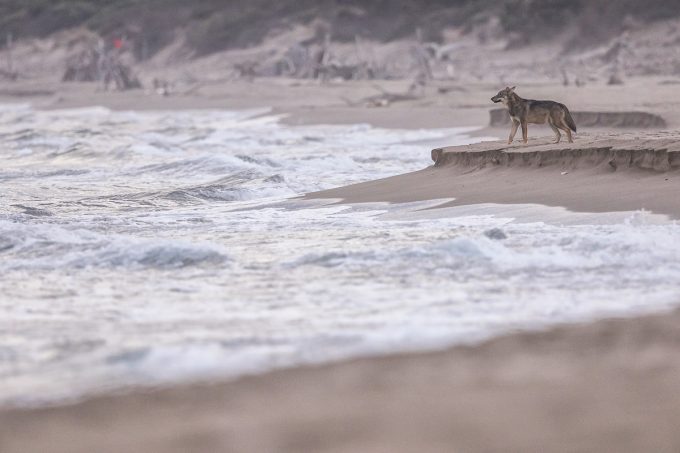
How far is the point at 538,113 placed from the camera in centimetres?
1023

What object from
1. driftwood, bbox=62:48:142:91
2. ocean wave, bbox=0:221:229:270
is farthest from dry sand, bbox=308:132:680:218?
driftwood, bbox=62:48:142:91

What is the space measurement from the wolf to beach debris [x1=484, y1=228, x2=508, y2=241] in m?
3.45

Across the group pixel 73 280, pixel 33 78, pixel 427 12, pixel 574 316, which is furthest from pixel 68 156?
pixel 33 78

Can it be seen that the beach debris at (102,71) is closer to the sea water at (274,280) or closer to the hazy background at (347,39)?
the hazy background at (347,39)

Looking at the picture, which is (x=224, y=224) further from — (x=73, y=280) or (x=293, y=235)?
(x=73, y=280)

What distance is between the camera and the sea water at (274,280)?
13.8ft

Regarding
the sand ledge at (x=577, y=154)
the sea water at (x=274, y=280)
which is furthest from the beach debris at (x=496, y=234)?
the sand ledge at (x=577, y=154)

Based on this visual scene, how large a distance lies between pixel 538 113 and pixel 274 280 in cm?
500

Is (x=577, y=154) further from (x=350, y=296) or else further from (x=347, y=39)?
(x=347, y=39)

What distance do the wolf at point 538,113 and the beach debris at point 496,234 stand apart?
3447 millimetres

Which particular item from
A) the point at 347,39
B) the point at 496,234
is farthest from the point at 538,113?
the point at 347,39

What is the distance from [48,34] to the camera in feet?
177

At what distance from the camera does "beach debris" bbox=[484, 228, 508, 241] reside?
664cm

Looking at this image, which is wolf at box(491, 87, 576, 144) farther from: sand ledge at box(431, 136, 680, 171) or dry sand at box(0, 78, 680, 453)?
dry sand at box(0, 78, 680, 453)
